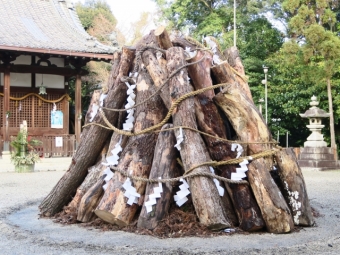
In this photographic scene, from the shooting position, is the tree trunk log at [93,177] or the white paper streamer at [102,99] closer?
the tree trunk log at [93,177]

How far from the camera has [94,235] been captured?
426cm

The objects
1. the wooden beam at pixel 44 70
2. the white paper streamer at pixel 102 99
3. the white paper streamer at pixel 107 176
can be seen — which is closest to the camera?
the white paper streamer at pixel 107 176

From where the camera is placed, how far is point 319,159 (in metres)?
16.1

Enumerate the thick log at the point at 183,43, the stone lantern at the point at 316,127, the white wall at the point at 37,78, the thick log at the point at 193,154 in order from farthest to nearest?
the white wall at the point at 37,78 → the stone lantern at the point at 316,127 → the thick log at the point at 183,43 → the thick log at the point at 193,154

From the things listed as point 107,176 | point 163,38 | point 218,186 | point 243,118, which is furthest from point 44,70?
point 218,186

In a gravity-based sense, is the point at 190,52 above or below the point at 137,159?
above

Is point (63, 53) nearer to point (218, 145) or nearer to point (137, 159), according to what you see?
point (137, 159)

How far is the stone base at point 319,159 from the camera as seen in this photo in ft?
52.4

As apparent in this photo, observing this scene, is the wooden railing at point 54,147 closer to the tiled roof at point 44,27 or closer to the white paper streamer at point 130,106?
the tiled roof at point 44,27

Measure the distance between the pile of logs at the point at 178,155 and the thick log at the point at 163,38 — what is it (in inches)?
0.5

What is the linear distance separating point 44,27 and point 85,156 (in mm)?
14317

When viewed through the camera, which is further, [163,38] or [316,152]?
[316,152]

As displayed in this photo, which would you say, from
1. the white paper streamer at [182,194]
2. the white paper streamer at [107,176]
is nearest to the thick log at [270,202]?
the white paper streamer at [182,194]

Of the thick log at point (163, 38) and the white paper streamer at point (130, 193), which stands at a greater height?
the thick log at point (163, 38)
